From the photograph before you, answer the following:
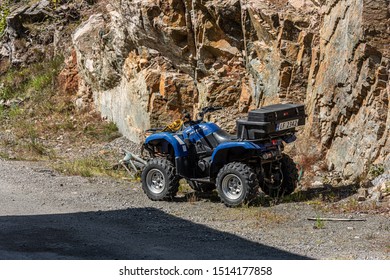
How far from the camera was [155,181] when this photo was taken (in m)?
12.4

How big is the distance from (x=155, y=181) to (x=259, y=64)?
11.9ft

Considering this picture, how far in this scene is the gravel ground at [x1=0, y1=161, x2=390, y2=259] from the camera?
28.4 feet

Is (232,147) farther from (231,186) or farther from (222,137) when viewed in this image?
(231,186)

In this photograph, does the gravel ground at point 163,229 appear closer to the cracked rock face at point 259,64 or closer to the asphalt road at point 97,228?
the asphalt road at point 97,228

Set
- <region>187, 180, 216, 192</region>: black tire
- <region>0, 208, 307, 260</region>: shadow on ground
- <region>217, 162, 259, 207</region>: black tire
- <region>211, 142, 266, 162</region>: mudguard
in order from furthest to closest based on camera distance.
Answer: <region>187, 180, 216, 192</region>: black tire < <region>211, 142, 266, 162</region>: mudguard < <region>217, 162, 259, 207</region>: black tire < <region>0, 208, 307, 260</region>: shadow on ground

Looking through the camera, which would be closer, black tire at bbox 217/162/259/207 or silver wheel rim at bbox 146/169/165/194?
black tire at bbox 217/162/259/207

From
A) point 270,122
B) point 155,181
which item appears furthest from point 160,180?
point 270,122

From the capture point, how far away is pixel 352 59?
1246 cm

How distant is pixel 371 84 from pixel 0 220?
6.15 metres

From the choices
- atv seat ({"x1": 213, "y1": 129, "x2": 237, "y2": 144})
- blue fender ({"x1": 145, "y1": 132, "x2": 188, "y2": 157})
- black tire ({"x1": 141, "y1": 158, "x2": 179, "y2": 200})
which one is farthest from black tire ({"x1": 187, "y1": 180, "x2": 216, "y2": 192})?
atv seat ({"x1": 213, "y1": 129, "x2": 237, "y2": 144})

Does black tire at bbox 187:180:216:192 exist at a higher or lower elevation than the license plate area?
lower

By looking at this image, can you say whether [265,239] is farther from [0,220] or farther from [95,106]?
[95,106]

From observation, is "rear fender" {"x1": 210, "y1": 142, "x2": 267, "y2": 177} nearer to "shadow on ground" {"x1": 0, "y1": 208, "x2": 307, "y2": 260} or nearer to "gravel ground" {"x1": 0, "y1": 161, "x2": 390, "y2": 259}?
"gravel ground" {"x1": 0, "y1": 161, "x2": 390, "y2": 259}

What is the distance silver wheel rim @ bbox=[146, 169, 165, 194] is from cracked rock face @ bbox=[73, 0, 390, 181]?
301 centimetres
